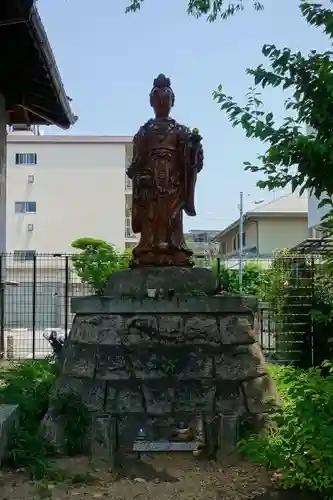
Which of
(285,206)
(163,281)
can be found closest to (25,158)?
(285,206)

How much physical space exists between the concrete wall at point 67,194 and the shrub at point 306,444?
24.3 m

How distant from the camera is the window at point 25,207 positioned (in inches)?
1141

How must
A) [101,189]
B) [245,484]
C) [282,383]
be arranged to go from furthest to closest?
[101,189]
[282,383]
[245,484]

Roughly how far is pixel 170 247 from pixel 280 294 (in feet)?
18.4

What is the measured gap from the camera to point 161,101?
6859 mm

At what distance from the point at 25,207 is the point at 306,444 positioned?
86.0 ft

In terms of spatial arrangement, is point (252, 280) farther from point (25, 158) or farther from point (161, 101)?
point (25, 158)

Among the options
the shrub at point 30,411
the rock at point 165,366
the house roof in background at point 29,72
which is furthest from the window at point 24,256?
the rock at point 165,366

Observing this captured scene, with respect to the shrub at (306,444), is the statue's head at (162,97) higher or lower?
higher

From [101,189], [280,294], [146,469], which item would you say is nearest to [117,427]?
[146,469]

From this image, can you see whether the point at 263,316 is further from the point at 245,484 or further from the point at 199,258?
the point at 245,484

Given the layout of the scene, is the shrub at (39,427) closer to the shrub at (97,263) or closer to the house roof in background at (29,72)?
the shrub at (97,263)

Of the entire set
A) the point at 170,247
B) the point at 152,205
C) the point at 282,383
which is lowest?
the point at 282,383

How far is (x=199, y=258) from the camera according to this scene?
12734mm
